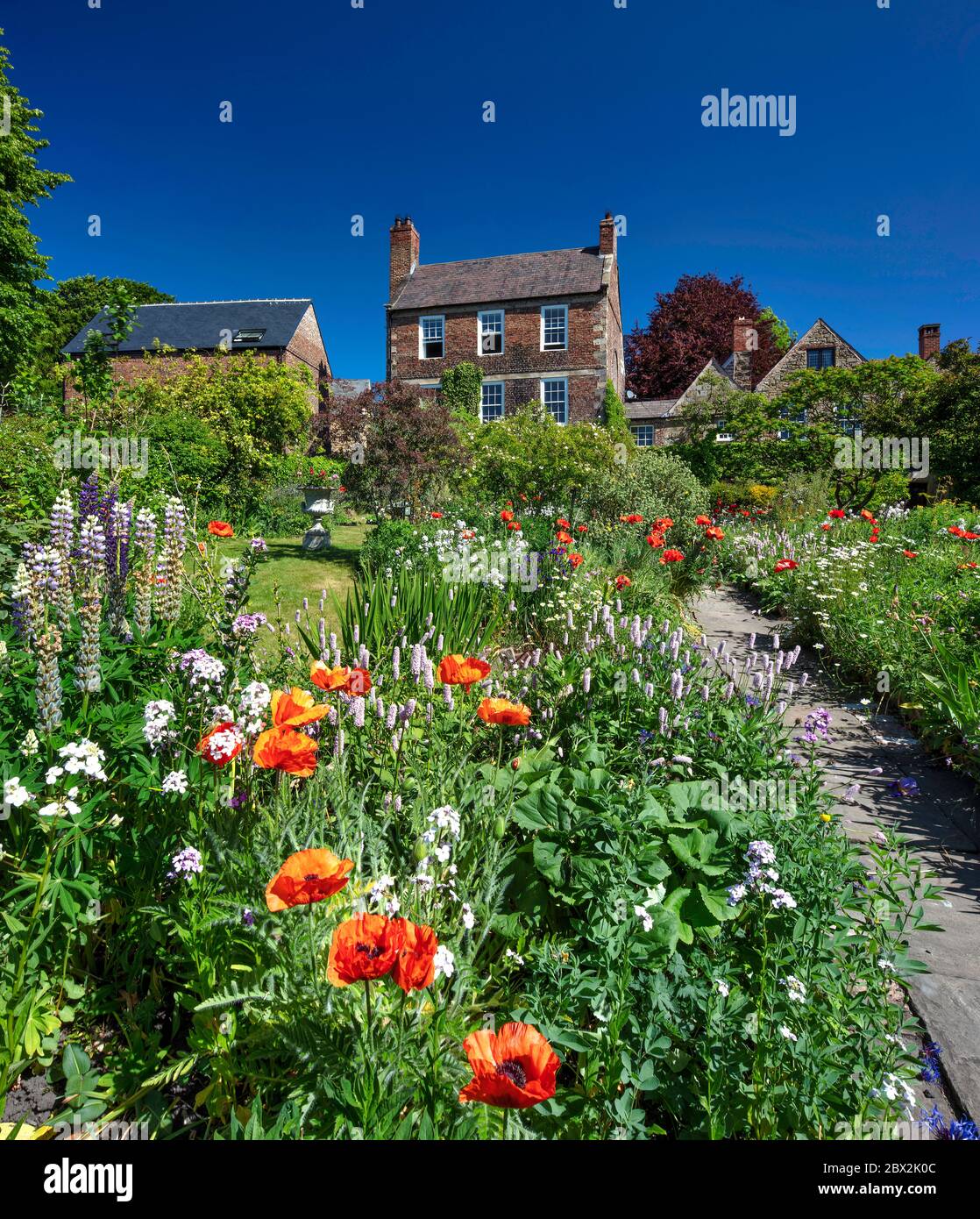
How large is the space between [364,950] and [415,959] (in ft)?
0.32

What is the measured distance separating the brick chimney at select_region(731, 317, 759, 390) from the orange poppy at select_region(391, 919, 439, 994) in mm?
33248

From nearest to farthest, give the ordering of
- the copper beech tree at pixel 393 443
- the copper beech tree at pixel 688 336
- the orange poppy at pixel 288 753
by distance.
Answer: the orange poppy at pixel 288 753 → the copper beech tree at pixel 393 443 → the copper beech tree at pixel 688 336

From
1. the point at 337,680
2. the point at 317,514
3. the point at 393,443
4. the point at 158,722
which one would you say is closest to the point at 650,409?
the point at 317,514

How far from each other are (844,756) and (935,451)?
1655 cm

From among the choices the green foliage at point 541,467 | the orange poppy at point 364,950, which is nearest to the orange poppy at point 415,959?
the orange poppy at point 364,950

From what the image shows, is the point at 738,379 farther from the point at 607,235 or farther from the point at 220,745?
the point at 220,745

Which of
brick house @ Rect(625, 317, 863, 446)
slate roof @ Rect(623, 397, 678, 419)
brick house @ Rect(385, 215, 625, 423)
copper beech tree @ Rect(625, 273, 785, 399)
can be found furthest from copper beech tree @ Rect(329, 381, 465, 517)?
Answer: copper beech tree @ Rect(625, 273, 785, 399)

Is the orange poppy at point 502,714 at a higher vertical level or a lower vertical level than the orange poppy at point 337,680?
lower

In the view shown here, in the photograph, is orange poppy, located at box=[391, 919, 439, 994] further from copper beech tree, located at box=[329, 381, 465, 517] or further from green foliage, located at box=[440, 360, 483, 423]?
green foliage, located at box=[440, 360, 483, 423]

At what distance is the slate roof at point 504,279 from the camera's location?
25.1m

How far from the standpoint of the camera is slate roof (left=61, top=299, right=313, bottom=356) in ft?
94.9

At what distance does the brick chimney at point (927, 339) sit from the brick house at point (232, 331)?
2547 centimetres

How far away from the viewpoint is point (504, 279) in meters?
26.2

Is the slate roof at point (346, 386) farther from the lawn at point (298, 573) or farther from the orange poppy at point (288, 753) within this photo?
the orange poppy at point (288, 753)
